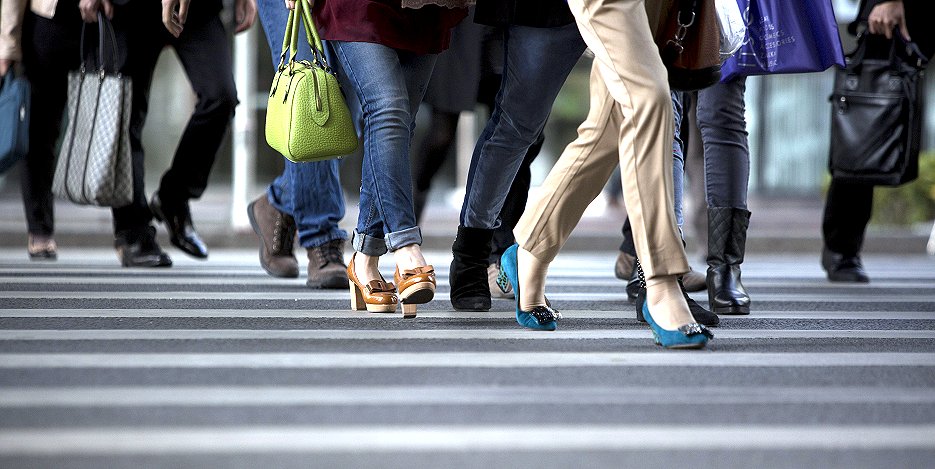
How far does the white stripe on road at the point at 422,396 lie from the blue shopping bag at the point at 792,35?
191cm

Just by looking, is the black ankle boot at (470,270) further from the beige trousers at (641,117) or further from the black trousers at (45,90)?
the black trousers at (45,90)

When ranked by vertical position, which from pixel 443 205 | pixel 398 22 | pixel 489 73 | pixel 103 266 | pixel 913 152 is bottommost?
pixel 443 205

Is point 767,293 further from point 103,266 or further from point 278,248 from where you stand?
point 103,266

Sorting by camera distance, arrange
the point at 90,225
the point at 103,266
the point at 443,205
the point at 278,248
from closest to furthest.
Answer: the point at 278,248 < the point at 103,266 < the point at 90,225 < the point at 443,205

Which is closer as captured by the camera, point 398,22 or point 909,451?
point 909,451

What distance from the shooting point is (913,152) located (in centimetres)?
620

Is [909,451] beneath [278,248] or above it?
above

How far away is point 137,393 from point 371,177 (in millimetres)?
1566

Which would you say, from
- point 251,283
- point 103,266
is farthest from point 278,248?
point 103,266

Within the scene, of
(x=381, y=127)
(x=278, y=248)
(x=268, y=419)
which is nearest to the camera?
(x=268, y=419)

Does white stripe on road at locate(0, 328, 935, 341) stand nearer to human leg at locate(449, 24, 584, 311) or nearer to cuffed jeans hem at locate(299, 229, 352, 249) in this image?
human leg at locate(449, 24, 584, 311)

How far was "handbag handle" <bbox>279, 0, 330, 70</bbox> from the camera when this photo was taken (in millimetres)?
4273

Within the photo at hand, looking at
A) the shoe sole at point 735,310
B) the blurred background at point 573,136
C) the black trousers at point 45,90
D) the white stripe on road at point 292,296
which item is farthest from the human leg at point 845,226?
the blurred background at point 573,136

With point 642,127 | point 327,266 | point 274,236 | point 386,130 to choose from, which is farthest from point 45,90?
point 642,127
